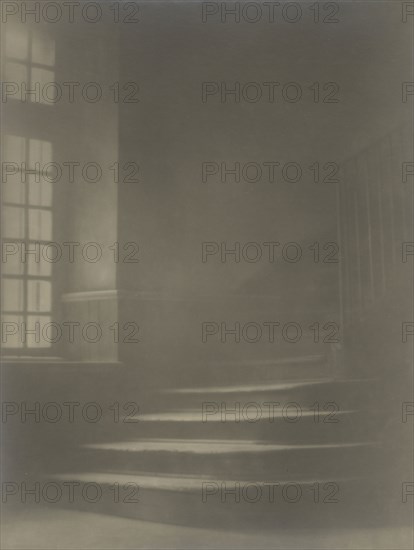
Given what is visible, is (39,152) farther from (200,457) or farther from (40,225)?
(200,457)

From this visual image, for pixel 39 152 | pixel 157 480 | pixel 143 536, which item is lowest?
pixel 143 536

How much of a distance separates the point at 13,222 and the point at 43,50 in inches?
20.1

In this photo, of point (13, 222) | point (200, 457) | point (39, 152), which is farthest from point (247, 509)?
point (39, 152)

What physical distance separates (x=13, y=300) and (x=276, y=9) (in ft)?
3.73

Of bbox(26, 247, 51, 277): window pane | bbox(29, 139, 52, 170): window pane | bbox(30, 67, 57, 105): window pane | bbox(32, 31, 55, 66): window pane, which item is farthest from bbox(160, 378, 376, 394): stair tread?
bbox(32, 31, 55, 66): window pane

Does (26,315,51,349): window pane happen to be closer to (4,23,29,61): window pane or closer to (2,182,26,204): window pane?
(2,182,26,204): window pane

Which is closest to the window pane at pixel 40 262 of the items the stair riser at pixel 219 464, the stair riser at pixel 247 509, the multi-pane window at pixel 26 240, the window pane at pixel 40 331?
the multi-pane window at pixel 26 240

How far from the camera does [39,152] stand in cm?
181

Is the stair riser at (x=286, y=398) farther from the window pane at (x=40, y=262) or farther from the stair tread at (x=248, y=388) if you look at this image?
the window pane at (x=40, y=262)

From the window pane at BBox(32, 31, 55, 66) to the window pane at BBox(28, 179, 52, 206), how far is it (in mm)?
341

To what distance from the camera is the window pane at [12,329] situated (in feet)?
5.81

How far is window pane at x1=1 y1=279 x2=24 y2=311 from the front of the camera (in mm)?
1775

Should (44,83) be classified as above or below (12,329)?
above

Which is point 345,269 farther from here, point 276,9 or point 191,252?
point 276,9
